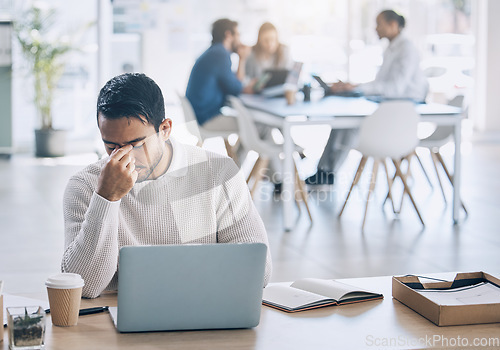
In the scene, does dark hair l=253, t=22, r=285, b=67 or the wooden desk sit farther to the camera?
dark hair l=253, t=22, r=285, b=67

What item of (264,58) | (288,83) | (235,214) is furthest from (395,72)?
(235,214)

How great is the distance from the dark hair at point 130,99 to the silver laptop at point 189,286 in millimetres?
517

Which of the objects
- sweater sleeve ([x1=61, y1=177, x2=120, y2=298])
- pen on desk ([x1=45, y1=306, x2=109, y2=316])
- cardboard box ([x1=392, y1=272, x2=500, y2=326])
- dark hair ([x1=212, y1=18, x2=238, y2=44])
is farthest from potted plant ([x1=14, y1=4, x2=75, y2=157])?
cardboard box ([x1=392, y1=272, x2=500, y2=326])

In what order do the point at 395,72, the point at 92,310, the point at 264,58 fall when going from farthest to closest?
the point at 264,58 → the point at 395,72 → the point at 92,310

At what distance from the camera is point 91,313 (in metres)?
1.63

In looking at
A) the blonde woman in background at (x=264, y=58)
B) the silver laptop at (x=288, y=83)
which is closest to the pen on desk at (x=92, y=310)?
the silver laptop at (x=288, y=83)

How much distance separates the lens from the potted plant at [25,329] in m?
1.37

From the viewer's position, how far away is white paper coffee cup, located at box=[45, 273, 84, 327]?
1530 millimetres

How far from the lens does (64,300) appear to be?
153 cm

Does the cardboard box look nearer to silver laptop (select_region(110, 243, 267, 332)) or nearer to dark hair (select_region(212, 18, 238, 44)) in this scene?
silver laptop (select_region(110, 243, 267, 332))

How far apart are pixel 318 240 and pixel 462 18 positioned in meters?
6.80

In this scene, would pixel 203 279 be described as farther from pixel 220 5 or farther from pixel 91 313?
pixel 220 5

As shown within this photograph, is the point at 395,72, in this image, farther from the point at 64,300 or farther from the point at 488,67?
the point at 64,300

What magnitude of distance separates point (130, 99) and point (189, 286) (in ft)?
1.94
